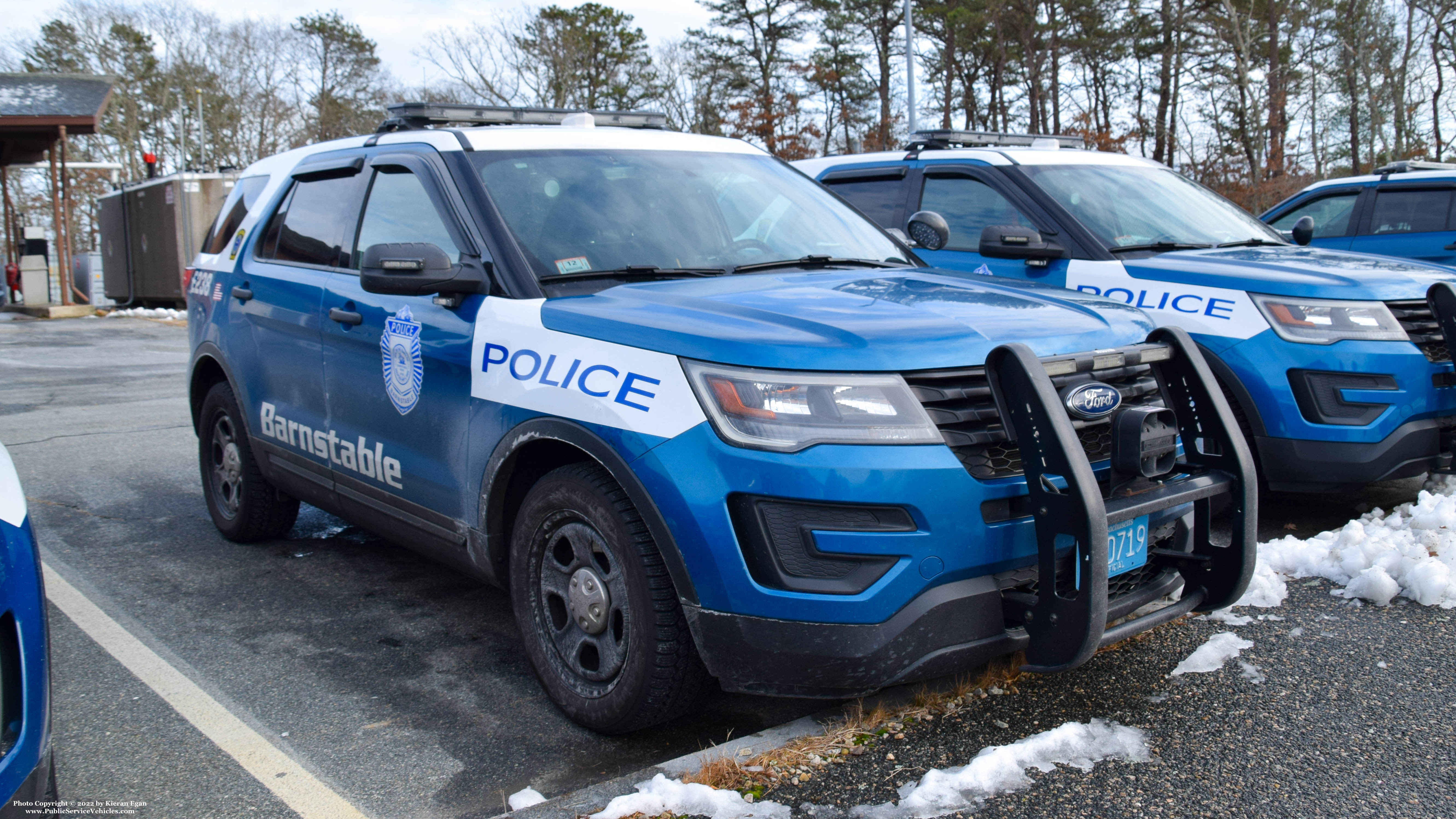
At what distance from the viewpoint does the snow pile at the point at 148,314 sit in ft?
75.3

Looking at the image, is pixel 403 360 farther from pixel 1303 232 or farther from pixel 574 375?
pixel 1303 232

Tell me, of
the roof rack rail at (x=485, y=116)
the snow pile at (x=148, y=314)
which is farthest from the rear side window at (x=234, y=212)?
the snow pile at (x=148, y=314)

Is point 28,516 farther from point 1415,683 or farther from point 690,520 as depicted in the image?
point 1415,683

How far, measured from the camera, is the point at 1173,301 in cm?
516

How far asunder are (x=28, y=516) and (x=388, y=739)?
1294 millimetres

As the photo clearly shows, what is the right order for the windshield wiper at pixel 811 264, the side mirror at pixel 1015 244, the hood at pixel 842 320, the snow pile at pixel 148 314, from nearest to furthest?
1. the hood at pixel 842 320
2. the windshield wiper at pixel 811 264
3. the side mirror at pixel 1015 244
4. the snow pile at pixel 148 314

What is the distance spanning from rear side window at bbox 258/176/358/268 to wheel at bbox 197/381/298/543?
30.9 inches

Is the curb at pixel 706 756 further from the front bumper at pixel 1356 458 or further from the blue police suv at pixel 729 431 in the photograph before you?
the front bumper at pixel 1356 458

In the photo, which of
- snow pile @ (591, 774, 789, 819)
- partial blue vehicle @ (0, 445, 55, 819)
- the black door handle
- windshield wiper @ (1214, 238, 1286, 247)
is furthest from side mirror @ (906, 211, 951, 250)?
partial blue vehicle @ (0, 445, 55, 819)

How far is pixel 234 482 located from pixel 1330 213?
363 inches

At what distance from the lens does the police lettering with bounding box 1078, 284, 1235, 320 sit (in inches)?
195

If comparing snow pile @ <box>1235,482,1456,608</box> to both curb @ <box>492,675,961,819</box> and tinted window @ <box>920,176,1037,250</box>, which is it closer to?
curb @ <box>492,675,961,819</box>

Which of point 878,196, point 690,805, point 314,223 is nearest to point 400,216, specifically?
point 314,223

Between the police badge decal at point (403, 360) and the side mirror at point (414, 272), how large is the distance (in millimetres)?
283
